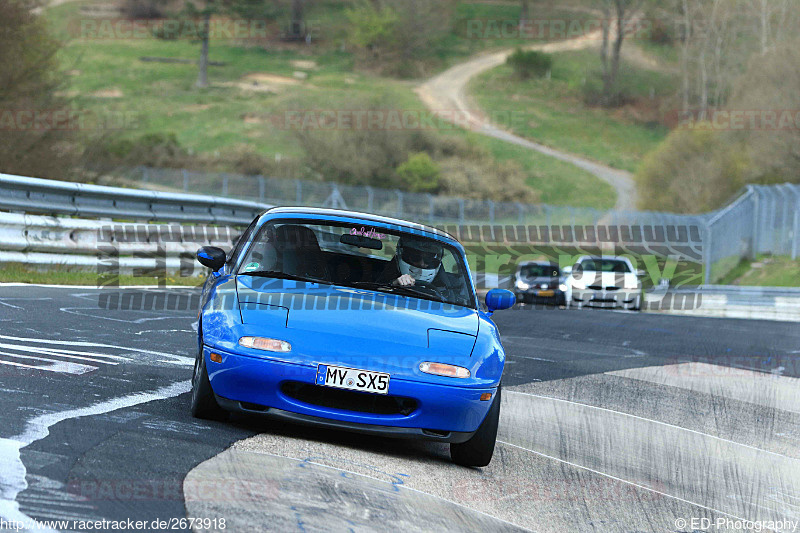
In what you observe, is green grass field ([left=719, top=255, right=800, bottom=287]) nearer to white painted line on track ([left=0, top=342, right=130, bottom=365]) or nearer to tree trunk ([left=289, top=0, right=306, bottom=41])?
white painted line on track ([left=0, top=342, right=130, bottom=365])

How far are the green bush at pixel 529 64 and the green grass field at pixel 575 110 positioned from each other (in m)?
0.86

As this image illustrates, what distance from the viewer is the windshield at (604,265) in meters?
27.8

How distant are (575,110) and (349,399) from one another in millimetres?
107126

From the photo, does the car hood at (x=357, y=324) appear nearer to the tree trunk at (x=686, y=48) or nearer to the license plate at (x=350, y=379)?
the license plate at (x=350, y=379)

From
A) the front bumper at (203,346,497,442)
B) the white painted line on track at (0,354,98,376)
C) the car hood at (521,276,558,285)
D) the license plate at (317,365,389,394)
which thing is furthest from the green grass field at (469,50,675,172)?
the license plate at (317,365,389,394)

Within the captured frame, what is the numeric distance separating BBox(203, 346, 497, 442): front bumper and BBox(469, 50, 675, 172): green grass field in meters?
90.0

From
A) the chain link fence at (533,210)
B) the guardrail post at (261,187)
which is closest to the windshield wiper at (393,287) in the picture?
the chain link fence at (533,210)

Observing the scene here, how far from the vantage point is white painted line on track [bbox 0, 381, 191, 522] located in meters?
4.32

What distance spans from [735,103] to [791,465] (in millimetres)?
61842

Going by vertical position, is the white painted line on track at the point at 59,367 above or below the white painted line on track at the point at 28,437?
below

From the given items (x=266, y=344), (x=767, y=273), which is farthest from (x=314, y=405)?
(x=767, y=273)

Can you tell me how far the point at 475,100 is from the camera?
11006cm

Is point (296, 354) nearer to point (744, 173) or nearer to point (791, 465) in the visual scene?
point (791, 465)

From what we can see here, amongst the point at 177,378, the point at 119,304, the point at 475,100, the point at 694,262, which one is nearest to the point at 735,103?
the point at 694,262
